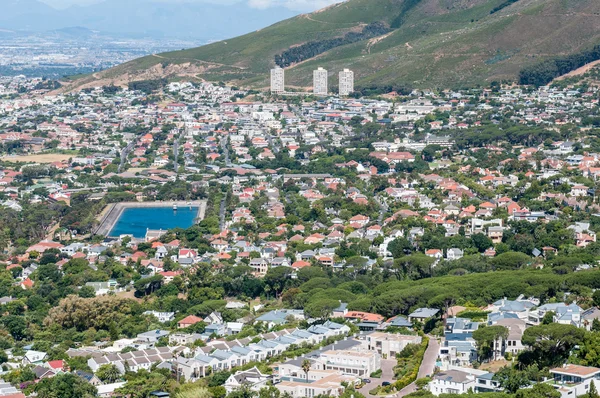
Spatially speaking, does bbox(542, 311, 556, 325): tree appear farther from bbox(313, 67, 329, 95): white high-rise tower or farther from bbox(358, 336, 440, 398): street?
bbox(313, 67, 329, 95): white high-rise tower

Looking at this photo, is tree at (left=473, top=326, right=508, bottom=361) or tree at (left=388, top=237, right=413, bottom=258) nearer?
tree at (left=473, top=326, right=508, bottom=361)

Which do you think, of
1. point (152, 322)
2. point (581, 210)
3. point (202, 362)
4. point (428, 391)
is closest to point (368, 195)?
point (581, 210)

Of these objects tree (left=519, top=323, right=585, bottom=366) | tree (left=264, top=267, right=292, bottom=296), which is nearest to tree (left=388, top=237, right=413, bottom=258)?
tree (left=264, top=267, right=292, bottom=296)

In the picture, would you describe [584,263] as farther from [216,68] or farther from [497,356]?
[216,68]

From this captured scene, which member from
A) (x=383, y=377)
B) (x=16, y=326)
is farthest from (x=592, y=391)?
(x=16, y=326)

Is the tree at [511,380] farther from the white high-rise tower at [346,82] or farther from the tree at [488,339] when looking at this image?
the white high-rise tower at [346,82]

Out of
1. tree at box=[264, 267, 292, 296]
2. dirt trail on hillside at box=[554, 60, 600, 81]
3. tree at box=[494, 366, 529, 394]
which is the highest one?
dirt trail on hillside at box=[554, 60, 600, 81]

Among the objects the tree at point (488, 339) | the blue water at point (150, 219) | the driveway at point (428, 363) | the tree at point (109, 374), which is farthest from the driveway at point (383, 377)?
the blue water at point (150, 219)

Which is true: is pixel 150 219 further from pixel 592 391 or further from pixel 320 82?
pixel 320 82
